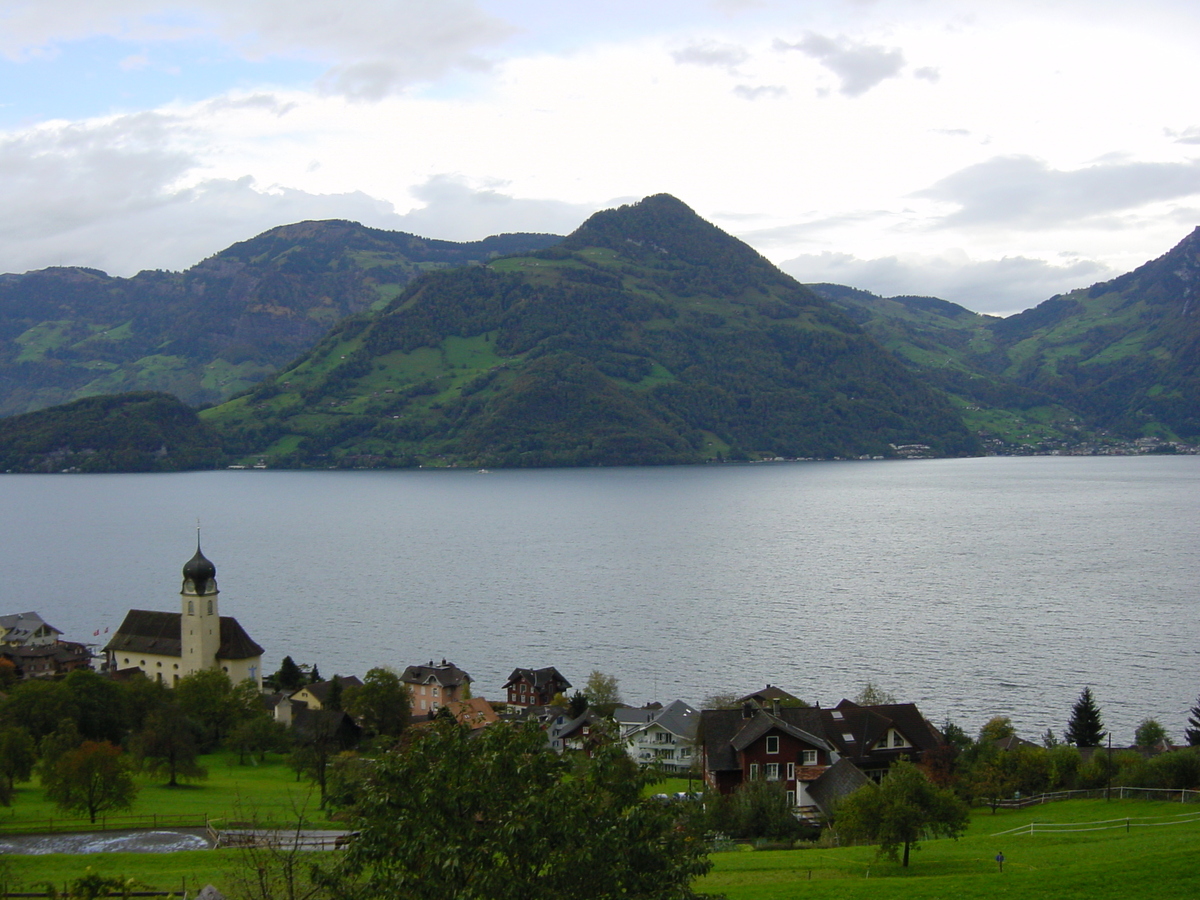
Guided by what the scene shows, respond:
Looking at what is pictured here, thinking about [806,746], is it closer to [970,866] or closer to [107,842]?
[970,866]

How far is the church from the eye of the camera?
63281 millimetres

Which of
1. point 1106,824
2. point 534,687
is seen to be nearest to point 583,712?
point 534,687

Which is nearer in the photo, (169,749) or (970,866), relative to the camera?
(970,866)

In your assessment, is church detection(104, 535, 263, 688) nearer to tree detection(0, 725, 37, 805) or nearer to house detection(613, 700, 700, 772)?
tree detection(0, 725, 37, 805)

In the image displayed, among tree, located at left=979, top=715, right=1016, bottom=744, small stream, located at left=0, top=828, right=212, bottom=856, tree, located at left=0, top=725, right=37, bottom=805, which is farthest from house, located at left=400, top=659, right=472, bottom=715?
tree, located at left=979, top=715, right=1016, bottom=744

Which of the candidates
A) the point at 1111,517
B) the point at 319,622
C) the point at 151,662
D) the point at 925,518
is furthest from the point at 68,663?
the point at 1111,517

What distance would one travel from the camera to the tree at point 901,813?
24953mm

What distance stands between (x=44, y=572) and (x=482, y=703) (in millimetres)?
84178

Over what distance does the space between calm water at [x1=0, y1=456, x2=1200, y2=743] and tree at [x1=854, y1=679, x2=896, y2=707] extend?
1432 millimetres

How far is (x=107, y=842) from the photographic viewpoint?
107 ft

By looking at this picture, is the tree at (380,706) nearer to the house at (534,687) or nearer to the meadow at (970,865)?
the house at (534,687)

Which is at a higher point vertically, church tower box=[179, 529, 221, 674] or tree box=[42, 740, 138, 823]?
church tower box=[179, 529, 221, 674]

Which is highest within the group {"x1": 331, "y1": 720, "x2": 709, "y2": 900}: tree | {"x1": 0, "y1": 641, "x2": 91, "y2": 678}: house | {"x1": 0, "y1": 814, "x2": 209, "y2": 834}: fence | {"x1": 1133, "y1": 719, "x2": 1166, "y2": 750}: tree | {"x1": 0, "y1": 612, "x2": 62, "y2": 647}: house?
{"x1": 331, "y1": 720, "x2": 709, "y2": 900}: tree

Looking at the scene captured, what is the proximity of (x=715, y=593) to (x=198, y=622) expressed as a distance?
4871 cm
